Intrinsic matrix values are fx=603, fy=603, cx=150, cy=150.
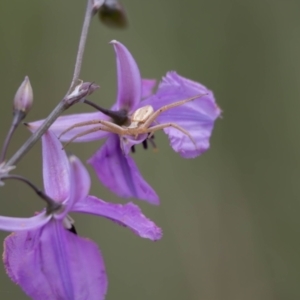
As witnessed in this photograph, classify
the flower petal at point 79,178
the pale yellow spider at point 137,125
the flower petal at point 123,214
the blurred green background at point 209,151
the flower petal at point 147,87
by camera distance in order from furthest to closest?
the blurred green background at point 209,151
the flower petal at point 147,87
the pale yellow spider at point 137,125
the flower petal at point 123,214
the flower petal at point 79,178

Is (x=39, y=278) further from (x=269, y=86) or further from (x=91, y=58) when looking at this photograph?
(x=269, y=86)

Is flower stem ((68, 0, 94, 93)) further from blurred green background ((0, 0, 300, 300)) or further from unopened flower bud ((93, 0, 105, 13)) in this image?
blurred green background ((0, 0, 300, 300))

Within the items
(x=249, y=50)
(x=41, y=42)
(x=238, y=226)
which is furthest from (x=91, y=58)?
(x=238, y=226)

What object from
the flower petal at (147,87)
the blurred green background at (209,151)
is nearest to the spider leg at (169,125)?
the flower petal at (147,87)

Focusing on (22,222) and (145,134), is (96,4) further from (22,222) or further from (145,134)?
(22,222)

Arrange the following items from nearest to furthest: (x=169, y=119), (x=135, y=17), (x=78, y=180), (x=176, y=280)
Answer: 1. (x=78, y=180)
2. (x=169, y=119)
3. (x=176, y=280)
4. (x=135, y=17)

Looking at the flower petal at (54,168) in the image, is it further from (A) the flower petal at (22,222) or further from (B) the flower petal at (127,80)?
(B) the flower petal at (127,80)
